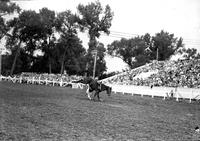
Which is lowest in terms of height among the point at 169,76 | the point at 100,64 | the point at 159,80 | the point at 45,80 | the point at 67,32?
the point at 45,80

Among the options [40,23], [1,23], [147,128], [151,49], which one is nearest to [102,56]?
[151,49]

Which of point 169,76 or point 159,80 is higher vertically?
point 169,76

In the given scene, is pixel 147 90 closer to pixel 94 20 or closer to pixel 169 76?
pixel 169 76

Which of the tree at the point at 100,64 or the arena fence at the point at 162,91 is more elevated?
the tree at the point at 100,64

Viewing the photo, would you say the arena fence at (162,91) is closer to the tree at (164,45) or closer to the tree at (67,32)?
the tree at (67,32)

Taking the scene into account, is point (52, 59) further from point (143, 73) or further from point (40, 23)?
point (143, 73)

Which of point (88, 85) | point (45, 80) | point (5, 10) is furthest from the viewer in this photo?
point (5, 10)

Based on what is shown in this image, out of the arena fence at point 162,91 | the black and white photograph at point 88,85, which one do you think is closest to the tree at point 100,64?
the black and white photograph at point 88,85

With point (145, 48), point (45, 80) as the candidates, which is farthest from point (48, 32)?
point (145, 48)

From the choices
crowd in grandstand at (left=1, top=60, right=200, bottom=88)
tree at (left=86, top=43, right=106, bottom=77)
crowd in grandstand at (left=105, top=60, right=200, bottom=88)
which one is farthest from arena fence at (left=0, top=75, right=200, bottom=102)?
tree at (left=86, top=43, right=106, bottom=77)

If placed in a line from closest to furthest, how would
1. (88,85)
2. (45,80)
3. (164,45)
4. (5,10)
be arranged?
(88,85) → (45,80) → (5,10) → (164,45)

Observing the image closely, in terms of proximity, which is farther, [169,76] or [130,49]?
[130,49]

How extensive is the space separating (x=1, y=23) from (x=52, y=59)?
14.5 meters

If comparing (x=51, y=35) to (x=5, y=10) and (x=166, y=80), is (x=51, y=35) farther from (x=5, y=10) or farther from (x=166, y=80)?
(x=166, y=80)
